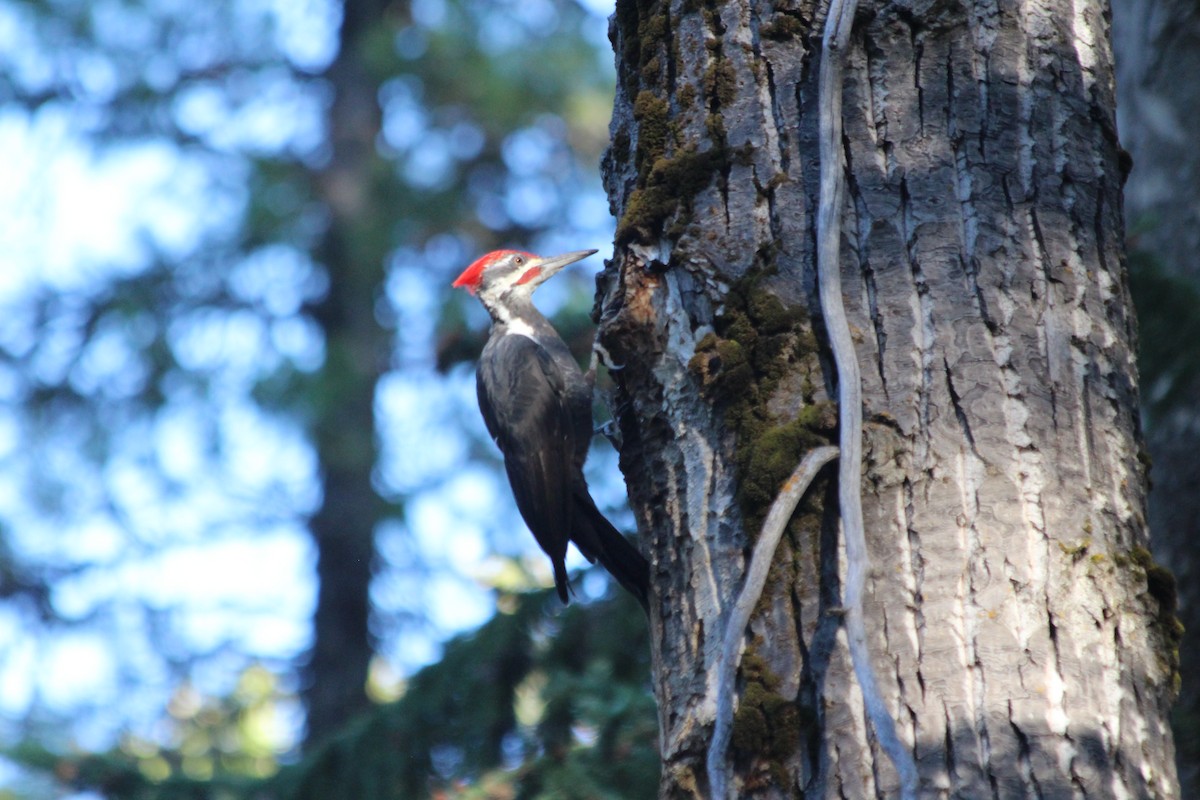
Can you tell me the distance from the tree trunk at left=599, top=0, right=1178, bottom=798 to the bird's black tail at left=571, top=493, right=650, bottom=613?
551 mm

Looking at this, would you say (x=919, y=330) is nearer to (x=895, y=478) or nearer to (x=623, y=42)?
(x=895, y=478)

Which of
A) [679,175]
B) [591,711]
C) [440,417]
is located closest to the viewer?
[679,175]

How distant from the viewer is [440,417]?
9.36 meters

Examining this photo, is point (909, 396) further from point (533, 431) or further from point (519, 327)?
point (519, 327)

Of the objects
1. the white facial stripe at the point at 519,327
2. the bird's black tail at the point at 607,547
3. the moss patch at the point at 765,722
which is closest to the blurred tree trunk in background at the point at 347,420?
the white facial stripe at the point at 519,327

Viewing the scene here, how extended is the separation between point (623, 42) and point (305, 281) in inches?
304

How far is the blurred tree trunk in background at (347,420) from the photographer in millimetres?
8812

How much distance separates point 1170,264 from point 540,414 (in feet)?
8.47

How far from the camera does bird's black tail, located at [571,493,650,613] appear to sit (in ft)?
9.22

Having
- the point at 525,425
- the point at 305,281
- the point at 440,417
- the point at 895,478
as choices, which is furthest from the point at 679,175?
the point at 305,281

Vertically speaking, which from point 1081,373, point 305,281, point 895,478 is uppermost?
point 305,281

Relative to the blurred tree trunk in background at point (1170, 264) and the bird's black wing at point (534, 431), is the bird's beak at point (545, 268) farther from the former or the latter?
the blurred tree trunk in background at point (1170, 264)

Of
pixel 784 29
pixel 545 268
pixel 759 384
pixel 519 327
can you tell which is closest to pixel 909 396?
pixel 759 384

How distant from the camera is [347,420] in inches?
358
